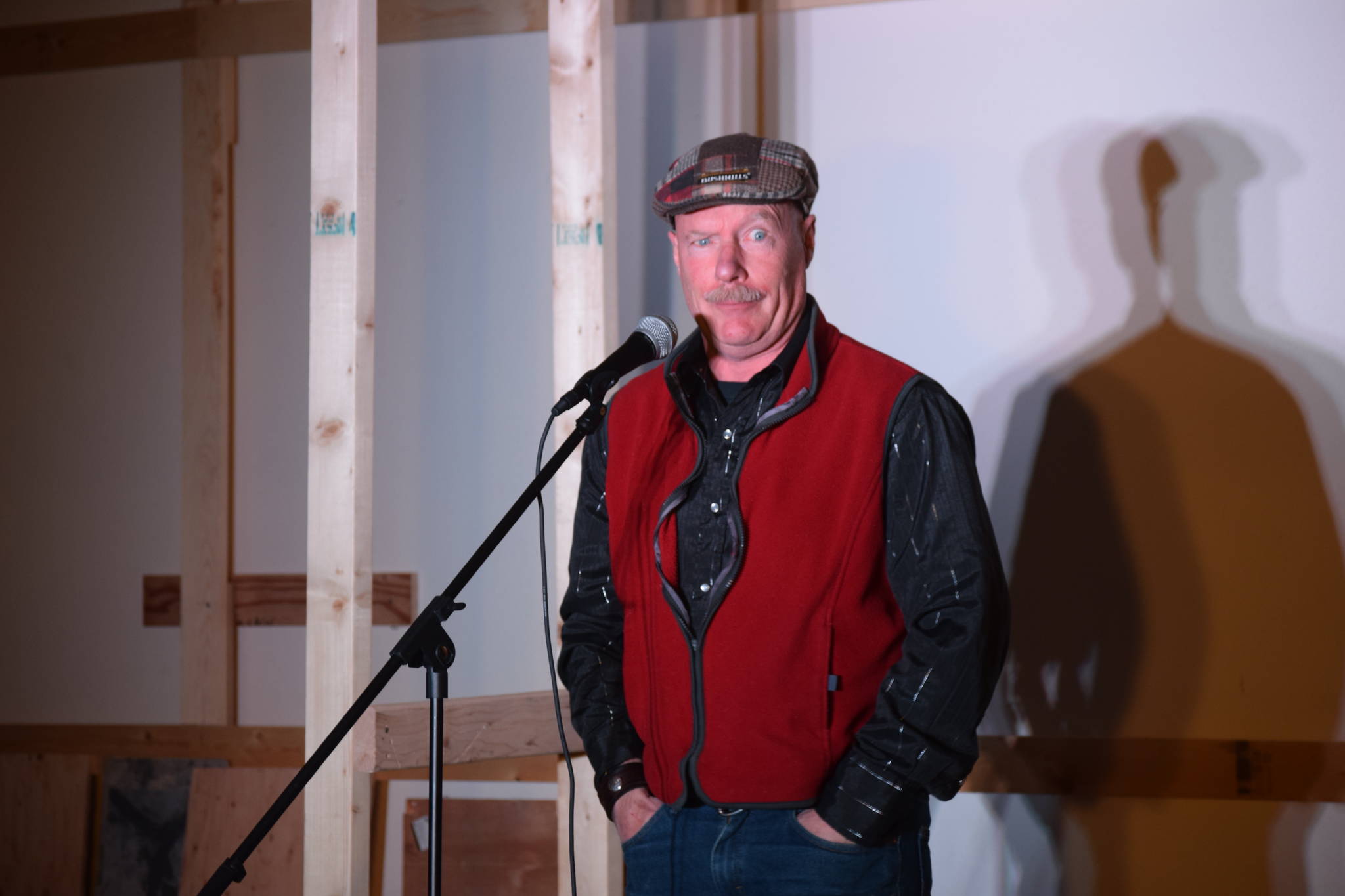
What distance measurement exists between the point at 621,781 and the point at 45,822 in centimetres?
260

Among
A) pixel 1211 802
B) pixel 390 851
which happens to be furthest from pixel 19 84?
pixel 1211 802

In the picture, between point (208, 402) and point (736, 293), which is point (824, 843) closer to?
point (736, 293)

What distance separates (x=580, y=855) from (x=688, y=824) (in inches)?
37.2

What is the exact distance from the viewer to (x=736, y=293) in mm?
1905

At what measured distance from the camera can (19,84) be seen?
382cm

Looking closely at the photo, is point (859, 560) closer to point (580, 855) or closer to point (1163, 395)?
point (580, 855)

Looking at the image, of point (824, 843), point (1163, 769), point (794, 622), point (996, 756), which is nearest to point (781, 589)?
point (794, 622)

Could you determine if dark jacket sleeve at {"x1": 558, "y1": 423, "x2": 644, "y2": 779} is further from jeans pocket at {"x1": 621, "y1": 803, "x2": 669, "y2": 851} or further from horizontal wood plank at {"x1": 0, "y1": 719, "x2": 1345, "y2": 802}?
horizontal wood plank at {"x1": 0, "y1": 719, "x2": 1345, "y2": 802}

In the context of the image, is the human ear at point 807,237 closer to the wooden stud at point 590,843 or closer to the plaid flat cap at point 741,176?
the plaid flat cap at point 741,176

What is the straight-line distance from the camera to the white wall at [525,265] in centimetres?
283

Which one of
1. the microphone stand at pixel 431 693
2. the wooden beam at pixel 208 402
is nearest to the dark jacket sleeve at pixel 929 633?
the microphone stand at pixel 431 693

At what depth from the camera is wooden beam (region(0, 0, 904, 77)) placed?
10.6 feet

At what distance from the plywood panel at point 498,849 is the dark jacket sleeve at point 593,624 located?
1.27m

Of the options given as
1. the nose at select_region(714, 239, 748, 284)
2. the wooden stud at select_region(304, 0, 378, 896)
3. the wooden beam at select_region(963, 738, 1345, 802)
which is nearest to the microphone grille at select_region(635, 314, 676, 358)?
the nose at select_region(714, 239, 748, 284)
